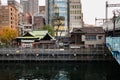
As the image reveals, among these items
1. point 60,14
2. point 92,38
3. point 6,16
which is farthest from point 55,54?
point 60,14

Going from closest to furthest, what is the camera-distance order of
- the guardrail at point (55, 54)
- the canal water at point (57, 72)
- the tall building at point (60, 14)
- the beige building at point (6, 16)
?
the canal water at point (57, 72), the guardrail at point (55, 54), the beige building at point (6, 16), the tall building at point (60, 14)

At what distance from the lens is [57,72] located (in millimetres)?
55500

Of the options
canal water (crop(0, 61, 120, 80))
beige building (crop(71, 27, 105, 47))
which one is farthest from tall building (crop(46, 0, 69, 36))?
Answer: canal water (crop(0, 61, 120, 80))

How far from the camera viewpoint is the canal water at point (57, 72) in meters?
48.7

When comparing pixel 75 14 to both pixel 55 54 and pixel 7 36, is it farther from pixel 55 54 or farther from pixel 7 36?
pixel 55 54

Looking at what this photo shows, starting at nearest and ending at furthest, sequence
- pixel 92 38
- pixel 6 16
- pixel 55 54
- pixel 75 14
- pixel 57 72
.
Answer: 1. pixel 57 72
2. pixel 55 54
3. pixel 92 38
4. pixel 6 16
5. pixel 75 14

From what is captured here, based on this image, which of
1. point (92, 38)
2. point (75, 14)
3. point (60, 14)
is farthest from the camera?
point (75, 14)

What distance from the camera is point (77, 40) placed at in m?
85.1

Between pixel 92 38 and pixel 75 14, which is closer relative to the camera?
pixel 92 38

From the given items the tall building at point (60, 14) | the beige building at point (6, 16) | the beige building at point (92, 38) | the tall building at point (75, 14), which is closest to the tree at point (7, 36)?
the beige building at point (6, 16)

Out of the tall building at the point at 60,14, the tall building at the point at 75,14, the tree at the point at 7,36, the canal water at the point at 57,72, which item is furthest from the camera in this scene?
the tall building at the point at 75,14

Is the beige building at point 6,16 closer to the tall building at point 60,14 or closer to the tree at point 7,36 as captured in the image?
the tree at point 7,36

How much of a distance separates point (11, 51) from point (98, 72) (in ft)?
84.7

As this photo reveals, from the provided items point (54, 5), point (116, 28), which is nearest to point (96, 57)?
point (116, 28)
